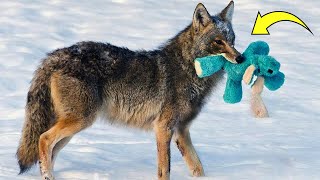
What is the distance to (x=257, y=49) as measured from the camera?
6.95m

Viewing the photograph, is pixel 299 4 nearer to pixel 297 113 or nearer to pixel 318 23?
pixel 318 23

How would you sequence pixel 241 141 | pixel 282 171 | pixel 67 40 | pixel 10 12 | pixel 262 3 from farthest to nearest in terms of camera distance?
1. pixel 262 3
2. pixel 10 12
3. pixel 67 40
4. pixel 241 141
5. pixel 282 171

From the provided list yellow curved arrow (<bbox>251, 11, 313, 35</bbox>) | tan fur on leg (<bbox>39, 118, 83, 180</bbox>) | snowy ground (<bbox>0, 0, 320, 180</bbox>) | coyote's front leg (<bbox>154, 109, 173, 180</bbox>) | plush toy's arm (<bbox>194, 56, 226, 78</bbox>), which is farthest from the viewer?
yellow curved arrow (<bbox>251, 11, 313, 35</bbox>)

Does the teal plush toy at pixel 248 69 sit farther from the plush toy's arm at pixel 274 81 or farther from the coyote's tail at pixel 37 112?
the coyote's tail at pixel 37 112

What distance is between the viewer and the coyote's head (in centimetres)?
670

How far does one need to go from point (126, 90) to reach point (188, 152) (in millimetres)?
1009

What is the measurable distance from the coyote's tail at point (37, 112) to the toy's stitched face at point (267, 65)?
7.46 ft

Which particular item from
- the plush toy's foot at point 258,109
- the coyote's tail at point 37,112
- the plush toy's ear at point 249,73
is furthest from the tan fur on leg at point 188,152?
the plush toy's foot at point 258,109

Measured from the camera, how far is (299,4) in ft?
68.4

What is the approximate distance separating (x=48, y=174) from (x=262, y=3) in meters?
15.5

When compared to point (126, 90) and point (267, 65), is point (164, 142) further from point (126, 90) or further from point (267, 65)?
point (267, 65)

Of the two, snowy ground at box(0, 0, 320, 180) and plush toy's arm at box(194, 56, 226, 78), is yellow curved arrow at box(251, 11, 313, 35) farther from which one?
plush toy's arm at box(194, 56, 226, 78)

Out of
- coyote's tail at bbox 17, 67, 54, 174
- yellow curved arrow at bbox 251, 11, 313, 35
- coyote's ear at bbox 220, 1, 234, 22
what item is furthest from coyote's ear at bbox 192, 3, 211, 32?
yellow curved arrow at bbox 251, 11, 313, 35

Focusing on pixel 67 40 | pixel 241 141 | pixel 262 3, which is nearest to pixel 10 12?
pixel 67 40
